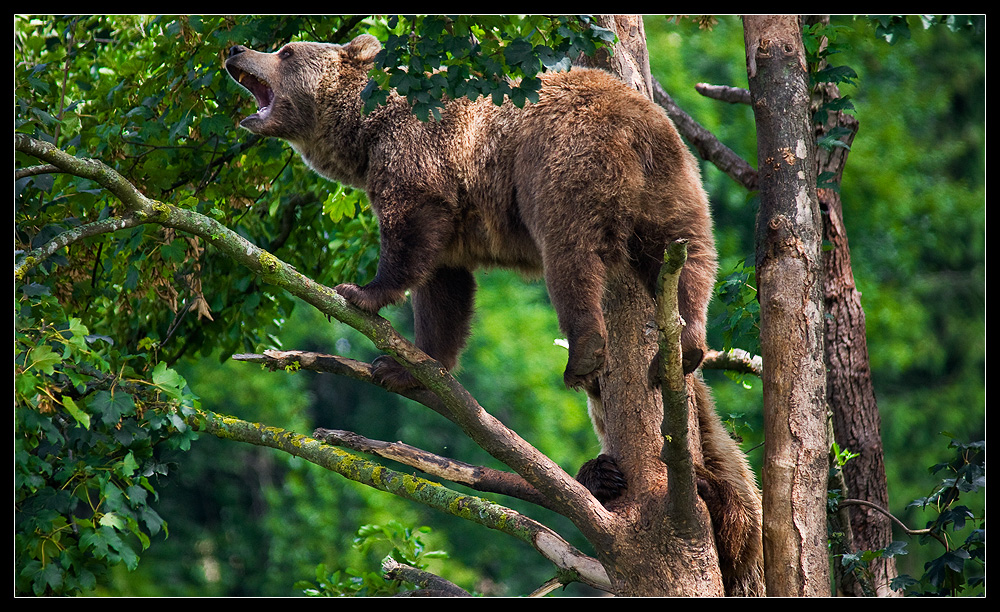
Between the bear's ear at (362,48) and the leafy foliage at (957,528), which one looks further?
the bear's ear at (362,48)

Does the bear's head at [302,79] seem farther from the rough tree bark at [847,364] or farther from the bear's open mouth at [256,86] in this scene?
the rough tree bark at [847,364]

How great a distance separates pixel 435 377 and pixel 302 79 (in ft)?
6.07

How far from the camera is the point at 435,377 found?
3.30 m

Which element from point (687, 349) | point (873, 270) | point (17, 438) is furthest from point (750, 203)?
point (873, 270)

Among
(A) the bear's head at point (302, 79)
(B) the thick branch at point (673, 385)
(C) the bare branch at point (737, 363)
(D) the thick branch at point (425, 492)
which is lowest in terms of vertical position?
(D) the thick branch at point (425, 492)

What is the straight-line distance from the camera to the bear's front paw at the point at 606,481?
351cm

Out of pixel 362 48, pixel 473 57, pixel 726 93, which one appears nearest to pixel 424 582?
pixel 473 57

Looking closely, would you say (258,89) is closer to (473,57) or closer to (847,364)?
(473,57)

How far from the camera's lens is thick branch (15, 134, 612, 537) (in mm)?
3209

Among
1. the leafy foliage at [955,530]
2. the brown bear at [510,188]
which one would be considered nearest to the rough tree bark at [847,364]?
the leafy foliage at [955,530]

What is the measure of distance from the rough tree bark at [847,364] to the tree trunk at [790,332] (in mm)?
1490

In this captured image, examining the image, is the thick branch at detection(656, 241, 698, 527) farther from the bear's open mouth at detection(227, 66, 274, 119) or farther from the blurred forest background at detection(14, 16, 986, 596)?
the blurred forest background at detection(14, 16, 986, 596)

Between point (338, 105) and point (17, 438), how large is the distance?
2.18 metres
